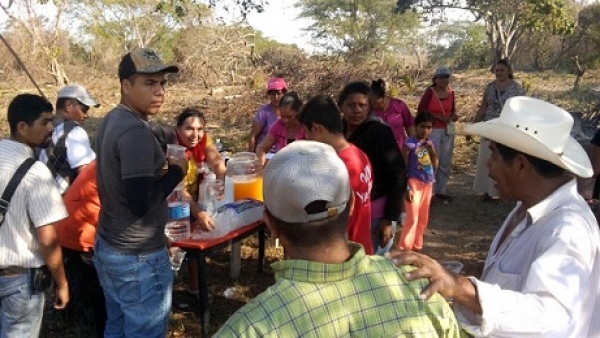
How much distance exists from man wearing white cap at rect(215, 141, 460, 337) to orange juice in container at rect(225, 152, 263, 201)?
250 centimetres

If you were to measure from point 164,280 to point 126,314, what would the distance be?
0.24 m

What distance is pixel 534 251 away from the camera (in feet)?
5.10

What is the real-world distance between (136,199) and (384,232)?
1.85m

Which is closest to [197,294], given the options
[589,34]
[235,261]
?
[235,261]

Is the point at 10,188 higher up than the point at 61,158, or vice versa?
the point at 10,188

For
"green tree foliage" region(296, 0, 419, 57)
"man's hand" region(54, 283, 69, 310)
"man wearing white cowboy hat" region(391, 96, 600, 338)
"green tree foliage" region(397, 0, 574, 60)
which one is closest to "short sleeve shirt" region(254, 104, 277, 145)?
"man's hand" region(54, 283, 69, 310)

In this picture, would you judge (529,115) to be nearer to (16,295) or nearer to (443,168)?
(16,295)

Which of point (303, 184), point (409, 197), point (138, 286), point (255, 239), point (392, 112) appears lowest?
point (255, 239)

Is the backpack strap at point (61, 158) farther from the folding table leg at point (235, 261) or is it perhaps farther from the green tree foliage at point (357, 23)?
the green tree foliage at point (357, 23)

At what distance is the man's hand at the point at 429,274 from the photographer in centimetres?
127

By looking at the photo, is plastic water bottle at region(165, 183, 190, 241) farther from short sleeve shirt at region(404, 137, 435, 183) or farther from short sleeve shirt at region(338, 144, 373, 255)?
short sleeve shirt at region(404, 137, 435, 183)

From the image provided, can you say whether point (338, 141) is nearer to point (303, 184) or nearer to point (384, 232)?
point (384, 232)

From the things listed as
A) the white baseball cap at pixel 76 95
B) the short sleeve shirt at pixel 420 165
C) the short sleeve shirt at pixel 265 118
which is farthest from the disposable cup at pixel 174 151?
the short sleeve shirt at pixel 420 165

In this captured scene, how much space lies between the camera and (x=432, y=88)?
631 cm
